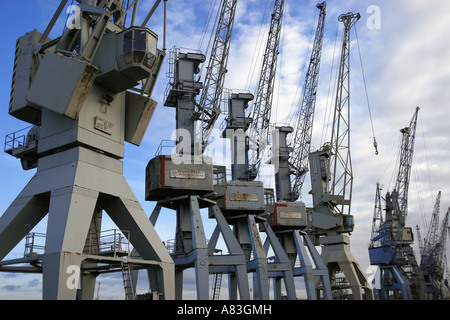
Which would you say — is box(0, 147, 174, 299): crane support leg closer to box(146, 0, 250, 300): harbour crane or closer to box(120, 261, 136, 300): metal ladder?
box(120, 261, 136, 300): metal ladder

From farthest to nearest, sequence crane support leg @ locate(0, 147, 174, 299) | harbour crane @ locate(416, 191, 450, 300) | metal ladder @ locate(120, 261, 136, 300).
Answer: harbour crane @ locate(416, 191, 450, 300), metal ladder @ locate(120, 261, 136, 300), crane support leg @ locate(0, 147, 174, 299)

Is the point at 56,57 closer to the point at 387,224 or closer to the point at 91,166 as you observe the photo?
the point at 91,166

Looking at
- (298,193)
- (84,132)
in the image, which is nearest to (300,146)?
(298,193)

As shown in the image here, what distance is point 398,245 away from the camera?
225 feet

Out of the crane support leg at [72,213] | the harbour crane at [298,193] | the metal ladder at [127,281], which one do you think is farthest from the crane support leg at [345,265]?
the metal ladder at [127,281]

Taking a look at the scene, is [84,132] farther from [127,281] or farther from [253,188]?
[253,188]

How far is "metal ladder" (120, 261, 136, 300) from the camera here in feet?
65.7

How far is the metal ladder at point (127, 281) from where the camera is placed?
20.0 metres

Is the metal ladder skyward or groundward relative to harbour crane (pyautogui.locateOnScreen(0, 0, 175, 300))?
groundward

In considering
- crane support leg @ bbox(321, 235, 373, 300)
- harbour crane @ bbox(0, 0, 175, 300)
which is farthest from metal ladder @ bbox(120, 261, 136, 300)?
crane support leg @ bbox(321, 235, 373, 300)

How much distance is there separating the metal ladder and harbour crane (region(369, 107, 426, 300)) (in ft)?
171

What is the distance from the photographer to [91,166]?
71.1 ft

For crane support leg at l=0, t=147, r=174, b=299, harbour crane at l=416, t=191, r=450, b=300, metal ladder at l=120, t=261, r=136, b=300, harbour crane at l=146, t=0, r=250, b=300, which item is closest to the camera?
crane support leg at l=0, t=147, r=174, b=299
